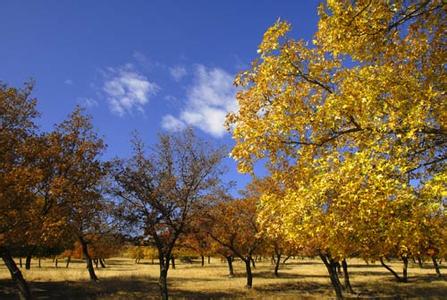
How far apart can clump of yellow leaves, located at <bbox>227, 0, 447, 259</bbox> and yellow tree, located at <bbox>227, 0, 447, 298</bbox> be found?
29mm

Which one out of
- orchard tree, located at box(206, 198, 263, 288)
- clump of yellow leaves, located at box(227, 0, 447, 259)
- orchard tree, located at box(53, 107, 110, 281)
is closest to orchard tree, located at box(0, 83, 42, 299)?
orchard tree, located at box(53, 107, 110, 281)

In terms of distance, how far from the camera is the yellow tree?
8.05 meters

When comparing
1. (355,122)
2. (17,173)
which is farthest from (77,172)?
(355,122)

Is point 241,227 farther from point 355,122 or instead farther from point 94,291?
point 355,122

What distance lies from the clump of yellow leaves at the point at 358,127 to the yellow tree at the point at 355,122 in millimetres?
29

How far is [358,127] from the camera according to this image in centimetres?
952

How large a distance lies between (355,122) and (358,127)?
18cm

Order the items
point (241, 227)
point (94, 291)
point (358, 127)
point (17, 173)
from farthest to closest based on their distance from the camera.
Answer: point (241, 227) < point (94, 291) < point (17, 173) < point (358, 127)

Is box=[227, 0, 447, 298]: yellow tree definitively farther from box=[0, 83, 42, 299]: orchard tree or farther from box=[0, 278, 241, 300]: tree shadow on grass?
box=[0, 278, 241, 300]: tree shadow on grass

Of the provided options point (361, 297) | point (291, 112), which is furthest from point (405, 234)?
point (361, 297)

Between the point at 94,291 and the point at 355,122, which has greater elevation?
the point at 355,122

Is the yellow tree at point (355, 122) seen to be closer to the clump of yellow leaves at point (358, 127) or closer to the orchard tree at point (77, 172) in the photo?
the clump of yellow leaves at point (358, 127)

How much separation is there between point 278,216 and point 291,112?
2927mm

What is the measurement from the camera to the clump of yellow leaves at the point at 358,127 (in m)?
7.98
